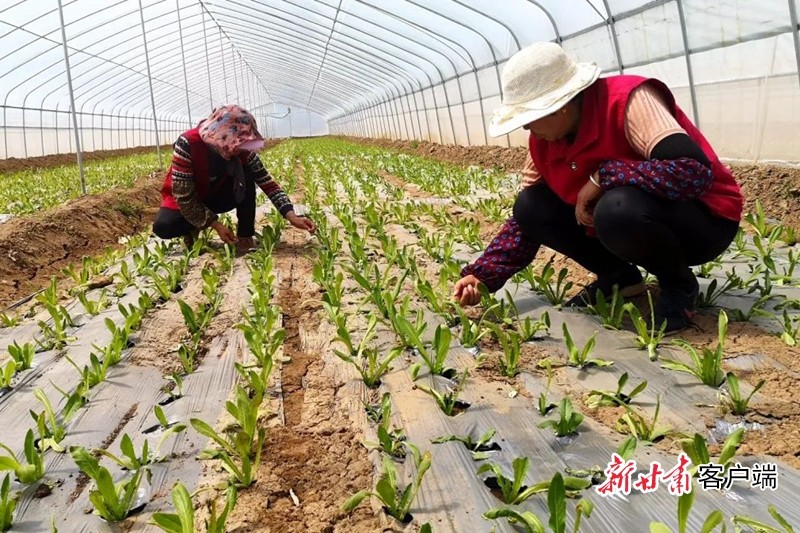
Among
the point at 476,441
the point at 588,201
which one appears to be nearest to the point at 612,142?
the point at 588,201

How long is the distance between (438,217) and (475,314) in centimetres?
248

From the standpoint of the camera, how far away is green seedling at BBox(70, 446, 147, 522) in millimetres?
1627

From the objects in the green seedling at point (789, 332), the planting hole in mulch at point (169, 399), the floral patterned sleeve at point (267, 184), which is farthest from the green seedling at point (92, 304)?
the green seedling at point (789, 332)

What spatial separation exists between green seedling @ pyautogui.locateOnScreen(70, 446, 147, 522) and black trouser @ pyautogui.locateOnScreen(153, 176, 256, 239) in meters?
3.29

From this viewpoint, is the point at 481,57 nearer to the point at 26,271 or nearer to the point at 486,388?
the point at 26,271

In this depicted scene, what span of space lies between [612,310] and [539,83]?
0.93m

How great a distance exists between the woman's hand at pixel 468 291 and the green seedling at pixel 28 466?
1696 mm

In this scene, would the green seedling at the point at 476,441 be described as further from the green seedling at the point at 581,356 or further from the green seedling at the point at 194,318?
the green seedling at the point at 194,318

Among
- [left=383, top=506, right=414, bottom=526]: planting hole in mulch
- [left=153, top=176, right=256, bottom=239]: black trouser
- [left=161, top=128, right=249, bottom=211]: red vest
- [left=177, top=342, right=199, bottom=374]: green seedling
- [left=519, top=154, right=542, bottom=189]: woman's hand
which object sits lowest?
[left=383, top=506, right=414, bottom=526]: planting hole in mulch

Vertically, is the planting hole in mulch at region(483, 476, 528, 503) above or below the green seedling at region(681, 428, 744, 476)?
below

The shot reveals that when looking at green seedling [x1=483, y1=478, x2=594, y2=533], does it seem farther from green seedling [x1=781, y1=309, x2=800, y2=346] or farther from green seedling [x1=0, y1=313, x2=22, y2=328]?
green seedling [x1=0, y1=313, x2=22, y2=328]

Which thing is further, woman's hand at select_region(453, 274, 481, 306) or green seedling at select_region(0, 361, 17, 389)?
woman's hand at select_region(453, 274, 481, 306)

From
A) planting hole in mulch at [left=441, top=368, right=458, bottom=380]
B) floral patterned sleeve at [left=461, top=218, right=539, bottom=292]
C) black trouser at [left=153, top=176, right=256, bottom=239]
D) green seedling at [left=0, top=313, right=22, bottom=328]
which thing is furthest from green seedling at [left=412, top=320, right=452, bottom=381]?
black trouser at [left=153, top=176, right=256, bottom=239]

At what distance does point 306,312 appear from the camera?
11.2 feet
